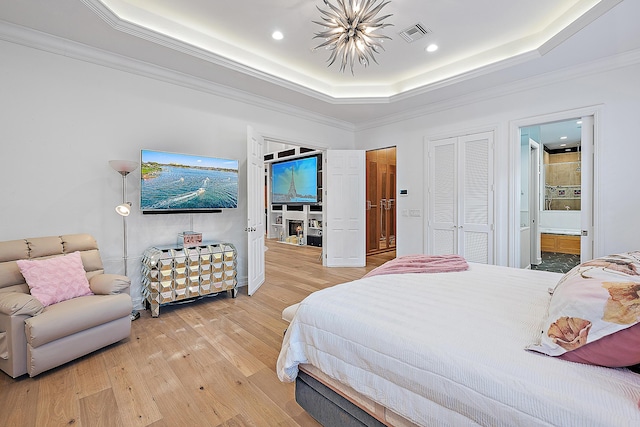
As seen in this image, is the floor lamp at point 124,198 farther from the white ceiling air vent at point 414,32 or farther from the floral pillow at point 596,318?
the floral pillow at point 596,318

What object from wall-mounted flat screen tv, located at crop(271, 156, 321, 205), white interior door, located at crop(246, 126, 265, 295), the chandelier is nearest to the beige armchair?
white interior door, located at crop(246, 126, 265, 295)

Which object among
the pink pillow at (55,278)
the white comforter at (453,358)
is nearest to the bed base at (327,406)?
the white comforter at (453,358)

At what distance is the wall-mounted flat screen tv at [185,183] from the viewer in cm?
330

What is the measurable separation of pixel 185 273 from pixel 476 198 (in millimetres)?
4112

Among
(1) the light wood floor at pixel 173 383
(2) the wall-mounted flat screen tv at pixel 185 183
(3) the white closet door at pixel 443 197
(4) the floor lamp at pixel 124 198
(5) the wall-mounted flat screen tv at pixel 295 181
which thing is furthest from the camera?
(5) the wall-mounted flat screen tv at pixel 295 181

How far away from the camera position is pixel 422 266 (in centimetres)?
240

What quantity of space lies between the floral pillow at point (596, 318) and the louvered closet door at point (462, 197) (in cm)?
326

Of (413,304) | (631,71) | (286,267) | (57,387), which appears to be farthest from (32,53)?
(631,71)

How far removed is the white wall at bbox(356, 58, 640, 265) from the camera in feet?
10.6

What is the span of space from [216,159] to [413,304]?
3162 millimetres

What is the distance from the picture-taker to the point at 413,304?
1544 millimetres

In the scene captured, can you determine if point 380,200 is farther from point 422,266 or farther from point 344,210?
point 422,266

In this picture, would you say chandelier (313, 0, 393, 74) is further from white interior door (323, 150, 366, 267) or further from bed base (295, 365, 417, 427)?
white interior door (323, 150, 366, 267)

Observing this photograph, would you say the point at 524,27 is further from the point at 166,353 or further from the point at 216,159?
the point at 166,353
